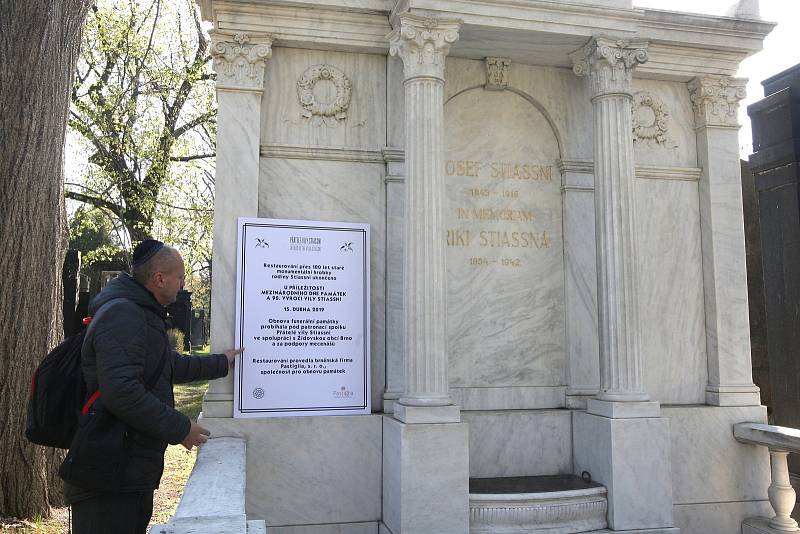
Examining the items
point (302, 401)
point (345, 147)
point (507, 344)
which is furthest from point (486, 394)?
point (345, 147)

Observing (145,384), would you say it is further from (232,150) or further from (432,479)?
(232,150)

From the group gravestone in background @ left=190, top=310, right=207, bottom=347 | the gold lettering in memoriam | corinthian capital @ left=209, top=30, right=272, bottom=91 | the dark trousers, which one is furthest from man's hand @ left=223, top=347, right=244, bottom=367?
gravestone in background @ left=190, top=310, right=207, bottom=347

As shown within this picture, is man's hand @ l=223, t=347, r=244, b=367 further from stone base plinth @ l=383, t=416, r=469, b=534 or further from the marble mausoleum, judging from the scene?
stone base plinth @ l=383, t=416, r=469, b=534

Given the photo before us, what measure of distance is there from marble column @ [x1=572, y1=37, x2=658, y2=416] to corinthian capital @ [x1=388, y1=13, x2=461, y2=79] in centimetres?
140

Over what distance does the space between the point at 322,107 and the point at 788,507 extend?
566 centimetres

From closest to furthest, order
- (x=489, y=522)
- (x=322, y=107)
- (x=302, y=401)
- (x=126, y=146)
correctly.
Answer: (x=489, y=522) < (x=302, y=401) < (x=322, y=107) < (x=126, y=146)

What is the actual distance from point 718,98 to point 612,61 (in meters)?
1.69

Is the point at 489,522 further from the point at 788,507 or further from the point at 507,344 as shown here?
the point at 788,507

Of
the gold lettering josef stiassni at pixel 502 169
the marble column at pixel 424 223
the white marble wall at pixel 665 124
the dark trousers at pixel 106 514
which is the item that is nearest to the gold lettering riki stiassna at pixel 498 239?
the gold lettering josef stiassni at pixel 502 169

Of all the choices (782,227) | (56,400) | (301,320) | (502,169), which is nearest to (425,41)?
(502,169)

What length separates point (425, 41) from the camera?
17.1 ft

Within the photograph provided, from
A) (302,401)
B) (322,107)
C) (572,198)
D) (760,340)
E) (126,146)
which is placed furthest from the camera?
(126,146)

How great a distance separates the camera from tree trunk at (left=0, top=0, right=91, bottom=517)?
20.5ft

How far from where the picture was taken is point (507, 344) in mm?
5992
